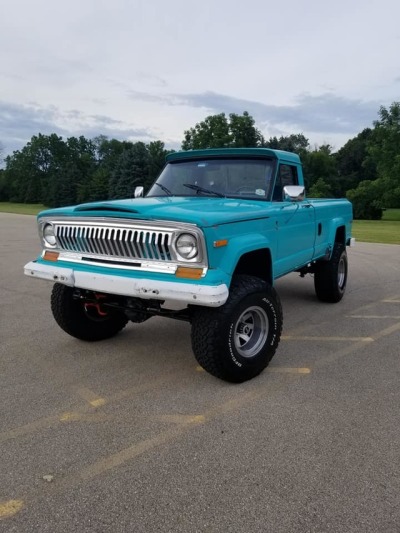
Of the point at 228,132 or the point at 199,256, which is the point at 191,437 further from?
the point at 228,132

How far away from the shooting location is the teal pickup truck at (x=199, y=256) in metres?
3.38

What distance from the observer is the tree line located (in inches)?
1677

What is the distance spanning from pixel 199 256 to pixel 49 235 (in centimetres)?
176

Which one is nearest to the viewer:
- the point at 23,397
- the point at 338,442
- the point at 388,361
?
the point at 338,442

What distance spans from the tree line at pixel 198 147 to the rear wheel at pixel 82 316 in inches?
717

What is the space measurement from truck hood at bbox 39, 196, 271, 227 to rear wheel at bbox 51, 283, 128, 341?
2.74 ft

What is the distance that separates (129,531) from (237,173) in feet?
12.2

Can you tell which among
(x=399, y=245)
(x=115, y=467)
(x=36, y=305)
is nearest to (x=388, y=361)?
(x=115, y=467)

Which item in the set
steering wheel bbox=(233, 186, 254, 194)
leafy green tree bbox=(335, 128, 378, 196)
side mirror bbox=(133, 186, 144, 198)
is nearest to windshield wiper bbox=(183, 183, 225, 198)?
steering wheel bbox=(233, 186, 254, 194)

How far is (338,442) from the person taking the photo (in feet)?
9.58

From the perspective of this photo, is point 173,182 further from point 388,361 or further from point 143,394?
point 388,361

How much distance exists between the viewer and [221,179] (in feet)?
16.5

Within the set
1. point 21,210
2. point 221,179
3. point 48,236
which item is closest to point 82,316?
point 48,236

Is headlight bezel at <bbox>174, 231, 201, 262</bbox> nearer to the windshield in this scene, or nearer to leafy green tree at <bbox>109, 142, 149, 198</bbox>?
the windshield
